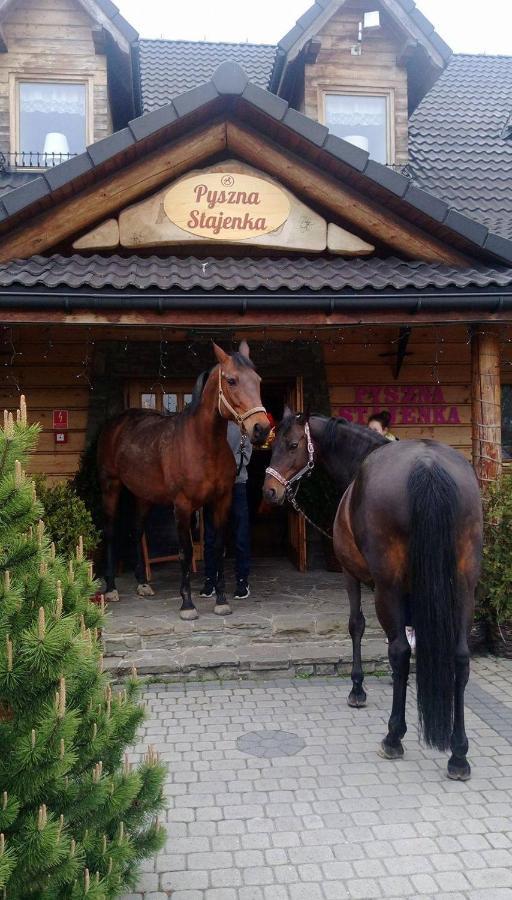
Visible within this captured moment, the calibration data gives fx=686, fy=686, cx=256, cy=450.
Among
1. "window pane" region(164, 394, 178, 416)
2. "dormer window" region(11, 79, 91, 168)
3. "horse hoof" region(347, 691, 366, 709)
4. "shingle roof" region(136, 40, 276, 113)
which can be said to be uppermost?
"shingle roof" region(136, 40, 276, 113)

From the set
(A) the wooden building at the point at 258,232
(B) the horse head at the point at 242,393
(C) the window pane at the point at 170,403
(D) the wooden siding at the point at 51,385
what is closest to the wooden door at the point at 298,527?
(A) the wooden building at the point at 258,232

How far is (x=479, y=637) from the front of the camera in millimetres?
6641

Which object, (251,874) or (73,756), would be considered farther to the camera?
(251,874)

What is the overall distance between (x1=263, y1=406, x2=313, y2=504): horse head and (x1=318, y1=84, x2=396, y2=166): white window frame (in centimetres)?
530

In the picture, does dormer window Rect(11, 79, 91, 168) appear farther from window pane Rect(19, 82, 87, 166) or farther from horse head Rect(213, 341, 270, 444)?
horse head Rect(213, 341, 270, 444)

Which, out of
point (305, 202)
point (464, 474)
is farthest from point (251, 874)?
point (305, 202)

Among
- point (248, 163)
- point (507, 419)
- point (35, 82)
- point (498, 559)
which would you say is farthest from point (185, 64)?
point (498, 559)

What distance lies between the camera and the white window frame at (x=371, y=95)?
364 inches

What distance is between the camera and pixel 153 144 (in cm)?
715

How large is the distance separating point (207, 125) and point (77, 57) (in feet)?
9.49

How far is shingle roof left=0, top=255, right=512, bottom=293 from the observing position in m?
6.24

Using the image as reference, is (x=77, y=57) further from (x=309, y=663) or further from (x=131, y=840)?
(x=131, y=840)

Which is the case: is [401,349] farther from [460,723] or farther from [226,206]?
[460,723]

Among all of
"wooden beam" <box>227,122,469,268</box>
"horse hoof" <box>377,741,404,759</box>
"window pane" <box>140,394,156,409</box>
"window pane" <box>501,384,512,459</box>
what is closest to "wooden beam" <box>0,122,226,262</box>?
"wooden beam" <box>227,122,469,268</box>
